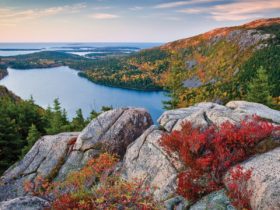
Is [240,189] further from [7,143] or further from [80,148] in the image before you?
[7,143]

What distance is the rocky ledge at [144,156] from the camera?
12.8m

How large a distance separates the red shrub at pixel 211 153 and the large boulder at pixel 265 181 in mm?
639

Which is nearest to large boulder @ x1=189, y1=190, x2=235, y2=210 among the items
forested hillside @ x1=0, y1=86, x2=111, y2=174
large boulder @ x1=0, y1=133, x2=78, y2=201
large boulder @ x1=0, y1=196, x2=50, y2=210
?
large boulder @ x1=0, y1=196, x2=50, y2=210

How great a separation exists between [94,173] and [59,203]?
4.47 meters

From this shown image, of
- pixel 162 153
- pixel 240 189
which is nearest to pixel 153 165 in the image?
pixel 162 153

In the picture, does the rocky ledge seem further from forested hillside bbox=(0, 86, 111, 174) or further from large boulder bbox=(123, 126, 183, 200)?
forested hillside bbox=(0, 86, 111, 174)

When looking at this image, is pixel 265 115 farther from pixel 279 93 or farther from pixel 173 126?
pixel 279 93

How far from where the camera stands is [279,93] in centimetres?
15012

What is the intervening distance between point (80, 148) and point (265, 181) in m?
16.7

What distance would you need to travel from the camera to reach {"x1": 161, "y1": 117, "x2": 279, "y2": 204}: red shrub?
14397 millimetres

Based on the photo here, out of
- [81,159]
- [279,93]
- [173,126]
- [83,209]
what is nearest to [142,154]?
[173,126]

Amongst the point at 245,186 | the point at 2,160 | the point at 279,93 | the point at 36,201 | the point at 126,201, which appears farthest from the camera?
the point at 279,93

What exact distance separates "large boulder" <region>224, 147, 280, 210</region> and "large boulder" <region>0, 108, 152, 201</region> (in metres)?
12.6

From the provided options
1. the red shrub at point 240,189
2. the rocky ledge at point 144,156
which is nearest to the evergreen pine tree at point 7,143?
the rocky ledge at point 144,156
